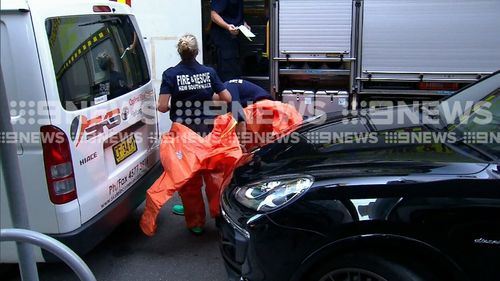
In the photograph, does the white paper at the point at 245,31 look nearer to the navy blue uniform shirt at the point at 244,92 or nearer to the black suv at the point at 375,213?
the navy blue uniform shirt at the point at 244,92

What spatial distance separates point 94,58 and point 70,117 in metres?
0.64

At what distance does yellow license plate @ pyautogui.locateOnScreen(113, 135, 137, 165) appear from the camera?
354 centimetres

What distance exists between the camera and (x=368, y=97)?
22.4ft

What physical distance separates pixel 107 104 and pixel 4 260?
1.17m

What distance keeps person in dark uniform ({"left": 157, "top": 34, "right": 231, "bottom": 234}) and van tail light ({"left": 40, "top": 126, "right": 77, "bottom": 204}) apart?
3.70ft

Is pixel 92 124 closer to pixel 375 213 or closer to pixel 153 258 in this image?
pixel 153 258

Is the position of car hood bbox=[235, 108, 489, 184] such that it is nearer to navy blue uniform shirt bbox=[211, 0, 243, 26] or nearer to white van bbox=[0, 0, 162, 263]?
white van bbox=[0, 0, 162, 263]

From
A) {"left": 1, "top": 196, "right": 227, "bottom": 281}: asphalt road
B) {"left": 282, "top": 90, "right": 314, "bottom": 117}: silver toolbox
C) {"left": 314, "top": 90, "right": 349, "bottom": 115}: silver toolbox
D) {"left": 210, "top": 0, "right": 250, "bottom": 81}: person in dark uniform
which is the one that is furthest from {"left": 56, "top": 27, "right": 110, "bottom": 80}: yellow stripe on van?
{"left": 314, "top": 90, "right": 349, "bottom": 115}: silver toolbox

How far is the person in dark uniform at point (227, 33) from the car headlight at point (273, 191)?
410 cm

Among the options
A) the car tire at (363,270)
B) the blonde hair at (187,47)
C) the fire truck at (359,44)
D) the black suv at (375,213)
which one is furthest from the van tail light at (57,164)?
the fire truck at (359,44)

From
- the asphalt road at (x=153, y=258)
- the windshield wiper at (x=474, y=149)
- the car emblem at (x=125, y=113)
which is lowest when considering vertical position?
the asphalt road at (x=153, y=258)

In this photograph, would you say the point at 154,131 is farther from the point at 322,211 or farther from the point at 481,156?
the point at 481,156

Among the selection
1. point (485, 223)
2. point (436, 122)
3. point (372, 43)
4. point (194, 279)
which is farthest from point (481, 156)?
point (372, 43)

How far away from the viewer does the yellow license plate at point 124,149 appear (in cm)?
354
